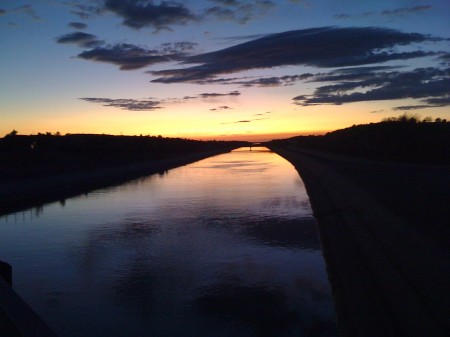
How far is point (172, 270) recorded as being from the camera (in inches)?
395

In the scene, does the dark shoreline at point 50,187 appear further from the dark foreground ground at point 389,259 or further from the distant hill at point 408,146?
the distant hill at point 408,146

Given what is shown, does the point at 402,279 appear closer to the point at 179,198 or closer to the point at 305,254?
the point at 305,254

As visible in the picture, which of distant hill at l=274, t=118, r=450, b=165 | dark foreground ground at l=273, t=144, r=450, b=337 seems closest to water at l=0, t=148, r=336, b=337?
dark foreground ground at l=273, t=144, r=450, b=337

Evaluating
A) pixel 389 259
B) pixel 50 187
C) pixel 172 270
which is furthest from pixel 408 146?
pixel 172 270

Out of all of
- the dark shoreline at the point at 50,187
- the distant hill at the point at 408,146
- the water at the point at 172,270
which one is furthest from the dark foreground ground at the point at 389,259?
the distant hill at the point at 408,146

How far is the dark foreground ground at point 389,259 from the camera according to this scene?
22.9 ft

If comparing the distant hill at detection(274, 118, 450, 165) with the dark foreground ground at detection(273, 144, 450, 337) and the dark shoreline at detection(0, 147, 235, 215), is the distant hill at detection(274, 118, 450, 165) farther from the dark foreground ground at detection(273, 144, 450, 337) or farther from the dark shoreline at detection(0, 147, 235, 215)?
the dark shoreline at detection(0, 147, 235, 215)

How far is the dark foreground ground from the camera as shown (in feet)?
22.9

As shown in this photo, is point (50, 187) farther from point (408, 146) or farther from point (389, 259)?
point (408, 146)

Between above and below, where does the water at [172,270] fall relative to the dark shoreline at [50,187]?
below

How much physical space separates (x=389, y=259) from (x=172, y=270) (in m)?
4.15

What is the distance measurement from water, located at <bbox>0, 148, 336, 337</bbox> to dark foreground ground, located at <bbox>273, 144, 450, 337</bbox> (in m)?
0.41

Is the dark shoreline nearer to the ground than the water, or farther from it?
farther from it

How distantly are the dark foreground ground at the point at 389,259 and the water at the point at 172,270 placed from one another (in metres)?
0.41
